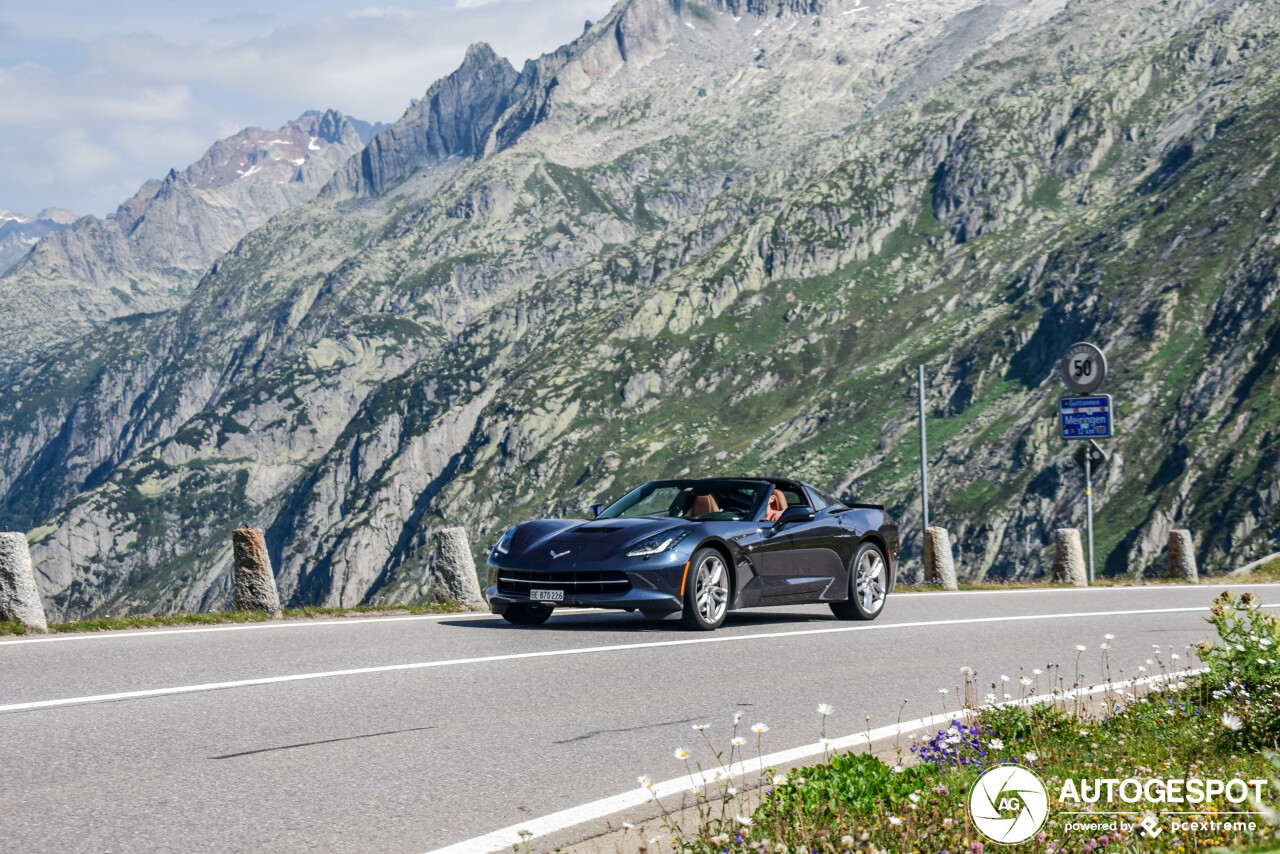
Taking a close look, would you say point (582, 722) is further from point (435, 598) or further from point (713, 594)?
point (435, 598)

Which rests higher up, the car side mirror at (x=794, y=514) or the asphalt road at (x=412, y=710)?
the car side mirror at (x=794, y=514)

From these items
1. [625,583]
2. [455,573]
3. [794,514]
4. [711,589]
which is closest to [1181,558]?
[794,514]

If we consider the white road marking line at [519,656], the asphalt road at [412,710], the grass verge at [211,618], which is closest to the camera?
the asphalt road at [412,710]

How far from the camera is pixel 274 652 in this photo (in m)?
10.3

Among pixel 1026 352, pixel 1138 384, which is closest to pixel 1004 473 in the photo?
pixel 1138 384

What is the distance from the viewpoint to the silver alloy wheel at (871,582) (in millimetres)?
13820

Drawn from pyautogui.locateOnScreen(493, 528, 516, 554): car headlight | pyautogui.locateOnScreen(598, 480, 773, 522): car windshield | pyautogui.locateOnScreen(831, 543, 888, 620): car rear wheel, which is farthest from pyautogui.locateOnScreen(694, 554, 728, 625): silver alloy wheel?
pyautogui.locateOnScreen(831, 543, 888, 620): car rear wheel

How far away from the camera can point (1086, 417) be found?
24875 mm

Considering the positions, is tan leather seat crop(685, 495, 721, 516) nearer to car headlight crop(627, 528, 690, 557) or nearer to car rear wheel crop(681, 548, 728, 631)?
car rear wheel crop(681, 548, 728, 631)

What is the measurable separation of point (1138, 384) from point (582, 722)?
138981 mm

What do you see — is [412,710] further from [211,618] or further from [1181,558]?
[1181,558]

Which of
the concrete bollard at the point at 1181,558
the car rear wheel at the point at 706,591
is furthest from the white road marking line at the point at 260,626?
the concrete bollard at the point at 1181,558

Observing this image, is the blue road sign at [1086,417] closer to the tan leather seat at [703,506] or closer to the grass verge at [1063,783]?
the tan leather seat at [703,506]

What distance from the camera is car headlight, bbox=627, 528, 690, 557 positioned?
1149 centimetres
